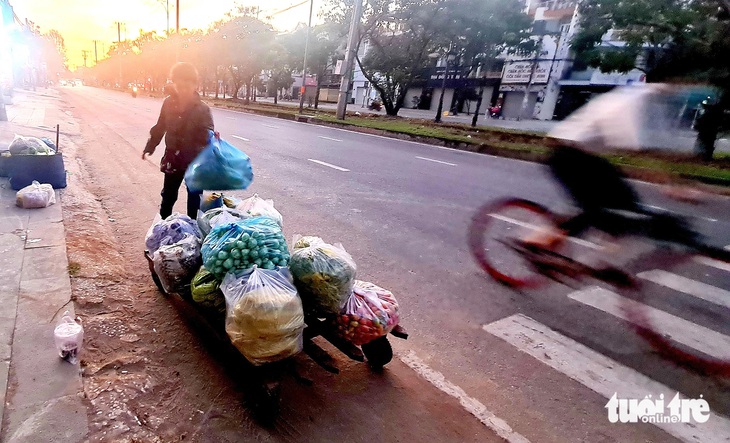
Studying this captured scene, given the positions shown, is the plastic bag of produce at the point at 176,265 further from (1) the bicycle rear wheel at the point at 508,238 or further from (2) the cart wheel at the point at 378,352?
(1) the bicycle rear wheel at the point at 508,238

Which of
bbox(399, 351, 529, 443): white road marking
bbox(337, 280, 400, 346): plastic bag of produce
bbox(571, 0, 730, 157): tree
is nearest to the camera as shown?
bbox(399, 351, 529, 443): white road marking

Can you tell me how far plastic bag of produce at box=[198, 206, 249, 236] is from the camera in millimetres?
2557

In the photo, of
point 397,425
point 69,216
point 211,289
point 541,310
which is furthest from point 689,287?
point 69,216

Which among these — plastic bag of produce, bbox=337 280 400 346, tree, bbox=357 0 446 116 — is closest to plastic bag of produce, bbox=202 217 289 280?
plastic bag of produce, bbox=337 280 400 346

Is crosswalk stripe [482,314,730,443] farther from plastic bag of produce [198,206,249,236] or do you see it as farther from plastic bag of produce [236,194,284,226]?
plastic bag of produce [198,206,249,236]

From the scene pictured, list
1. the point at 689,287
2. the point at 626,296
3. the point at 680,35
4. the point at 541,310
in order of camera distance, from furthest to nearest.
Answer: the point at 680,35 → the point at 689,287 → the point at 626,296 → the point at 541,310

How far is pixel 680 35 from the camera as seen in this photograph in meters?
12.5

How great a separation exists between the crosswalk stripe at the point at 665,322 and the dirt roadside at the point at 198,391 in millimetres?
1830

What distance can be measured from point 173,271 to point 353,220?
111 inches

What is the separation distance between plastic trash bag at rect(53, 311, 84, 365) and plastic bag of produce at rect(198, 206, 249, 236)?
895 mm

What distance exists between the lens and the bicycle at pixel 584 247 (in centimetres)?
376

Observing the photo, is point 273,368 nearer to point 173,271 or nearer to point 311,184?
point 173,271

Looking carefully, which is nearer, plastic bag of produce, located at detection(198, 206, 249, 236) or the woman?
plastic bag of produce, located at detection(198, 206, 249, 236)

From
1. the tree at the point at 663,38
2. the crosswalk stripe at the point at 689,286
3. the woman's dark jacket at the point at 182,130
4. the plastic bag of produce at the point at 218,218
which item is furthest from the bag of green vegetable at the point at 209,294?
the tree at the point at 663,38
